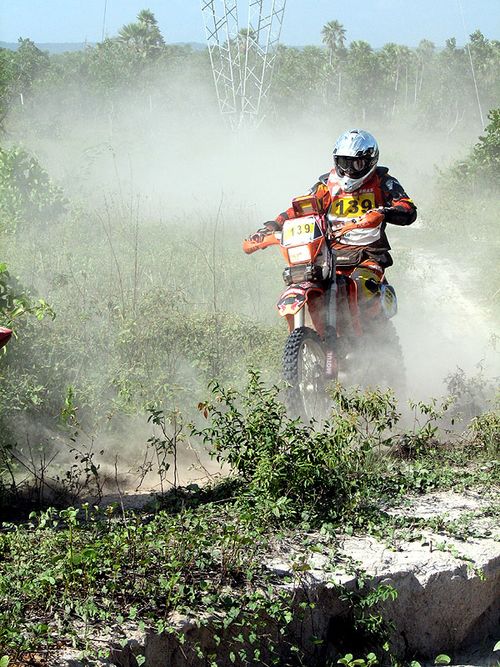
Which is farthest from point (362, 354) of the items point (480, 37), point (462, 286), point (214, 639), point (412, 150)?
point (480, 37)

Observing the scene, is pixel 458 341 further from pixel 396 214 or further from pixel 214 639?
pixel 214 639

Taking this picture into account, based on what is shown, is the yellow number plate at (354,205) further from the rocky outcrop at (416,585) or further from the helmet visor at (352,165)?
the rocky outcrop at (416,585)

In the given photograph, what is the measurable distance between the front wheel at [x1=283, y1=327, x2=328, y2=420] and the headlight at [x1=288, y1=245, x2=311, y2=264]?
20.9 inches

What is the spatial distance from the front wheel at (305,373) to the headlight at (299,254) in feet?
1.74

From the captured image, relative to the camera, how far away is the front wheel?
A: 25.4ft

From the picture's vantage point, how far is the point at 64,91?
4694 cm

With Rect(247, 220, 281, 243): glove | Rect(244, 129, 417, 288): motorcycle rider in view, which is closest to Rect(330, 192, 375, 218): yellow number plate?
Rect(244, 129, 417, 288): motorcycle rider

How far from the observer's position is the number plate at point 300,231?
7573mm

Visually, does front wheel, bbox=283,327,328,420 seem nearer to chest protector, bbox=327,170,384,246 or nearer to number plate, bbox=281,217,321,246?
number plate, bbox=281,217,321,246

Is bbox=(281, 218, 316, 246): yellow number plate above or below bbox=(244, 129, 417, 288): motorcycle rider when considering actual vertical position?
below

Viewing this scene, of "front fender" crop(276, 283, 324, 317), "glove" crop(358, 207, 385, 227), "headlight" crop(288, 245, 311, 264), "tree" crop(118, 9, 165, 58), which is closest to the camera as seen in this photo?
"headlight" crop(288, 245, 311, 264)

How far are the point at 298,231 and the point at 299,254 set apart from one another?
172 mm

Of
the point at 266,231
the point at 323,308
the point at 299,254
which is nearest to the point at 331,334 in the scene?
the point at 323,308

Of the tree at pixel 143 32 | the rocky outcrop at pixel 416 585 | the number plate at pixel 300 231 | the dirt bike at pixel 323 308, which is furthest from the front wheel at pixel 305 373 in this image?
the tree at pixel 143 32
